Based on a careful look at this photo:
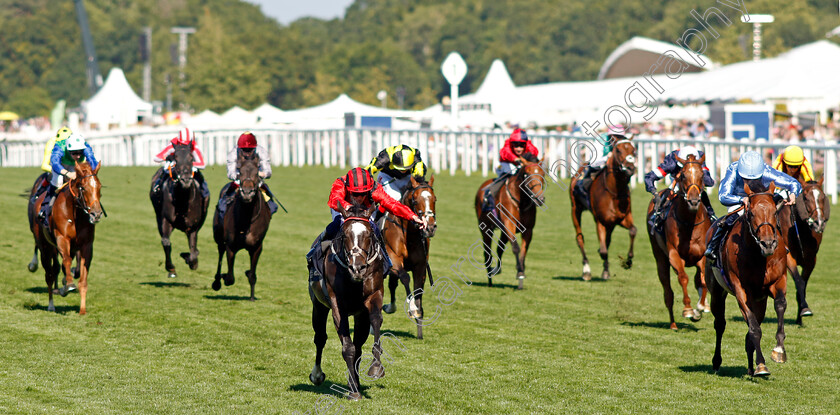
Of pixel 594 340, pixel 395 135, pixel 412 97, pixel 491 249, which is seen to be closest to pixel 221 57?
pixel 412 97

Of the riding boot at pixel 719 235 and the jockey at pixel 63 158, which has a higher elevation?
the jockey at pixel 63 158

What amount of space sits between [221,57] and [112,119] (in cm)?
3893

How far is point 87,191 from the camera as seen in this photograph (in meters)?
12.2

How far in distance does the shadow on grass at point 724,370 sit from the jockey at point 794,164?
103 inches

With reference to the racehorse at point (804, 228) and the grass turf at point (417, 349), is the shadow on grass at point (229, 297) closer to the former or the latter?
the grass turf at point (417, 349)

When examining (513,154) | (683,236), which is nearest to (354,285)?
(683,236)

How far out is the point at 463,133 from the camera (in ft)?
100

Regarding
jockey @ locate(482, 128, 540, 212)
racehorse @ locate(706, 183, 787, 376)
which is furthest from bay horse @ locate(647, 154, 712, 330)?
jockey @ locate(482, 128, 540, 212)

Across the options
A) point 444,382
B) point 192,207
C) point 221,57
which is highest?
point 221,57

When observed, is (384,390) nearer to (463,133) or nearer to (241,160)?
(241,160)

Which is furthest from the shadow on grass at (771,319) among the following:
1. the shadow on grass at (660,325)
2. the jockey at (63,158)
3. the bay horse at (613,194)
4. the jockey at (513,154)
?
the jockey at (63,158)

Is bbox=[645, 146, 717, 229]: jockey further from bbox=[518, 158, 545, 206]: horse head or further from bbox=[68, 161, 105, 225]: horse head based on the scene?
bbox=[68, 161, 105, 225]: horse head

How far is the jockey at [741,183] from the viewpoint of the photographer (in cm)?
953

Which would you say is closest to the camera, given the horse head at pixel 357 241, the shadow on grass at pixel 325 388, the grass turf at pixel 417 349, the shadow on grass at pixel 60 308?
the horse head at pixel 357 241
